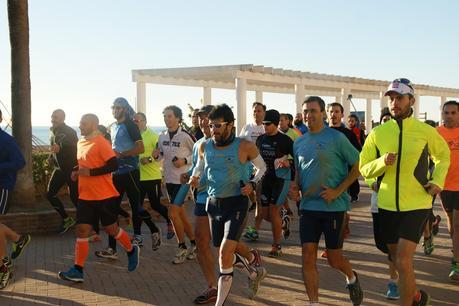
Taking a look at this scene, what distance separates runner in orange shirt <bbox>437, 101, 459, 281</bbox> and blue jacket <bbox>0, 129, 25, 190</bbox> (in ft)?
16.2

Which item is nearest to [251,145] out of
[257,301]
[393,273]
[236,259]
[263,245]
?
[236,259]

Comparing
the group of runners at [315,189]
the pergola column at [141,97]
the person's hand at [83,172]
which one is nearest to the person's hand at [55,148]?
the group of runners at [315,189]

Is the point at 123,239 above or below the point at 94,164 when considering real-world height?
below

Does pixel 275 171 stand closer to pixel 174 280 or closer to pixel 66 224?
pixel 174 280

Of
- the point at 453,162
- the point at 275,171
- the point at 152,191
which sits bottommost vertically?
the point at 152,191

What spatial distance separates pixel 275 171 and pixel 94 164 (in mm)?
2655

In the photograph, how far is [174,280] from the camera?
6.91 metres

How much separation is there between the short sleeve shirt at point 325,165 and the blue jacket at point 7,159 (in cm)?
320

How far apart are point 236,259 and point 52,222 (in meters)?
5.23

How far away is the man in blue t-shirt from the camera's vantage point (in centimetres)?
523

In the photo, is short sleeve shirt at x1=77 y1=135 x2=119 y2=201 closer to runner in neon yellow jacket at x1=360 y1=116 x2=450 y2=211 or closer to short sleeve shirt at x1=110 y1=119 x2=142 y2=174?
short sleeve shirt at x1=110 y1=119 x2=142 y2=174

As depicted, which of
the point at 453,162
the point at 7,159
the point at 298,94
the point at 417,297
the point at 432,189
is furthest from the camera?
the point at 298,94

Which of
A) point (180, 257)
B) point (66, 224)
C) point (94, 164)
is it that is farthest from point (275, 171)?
point (66, 224)

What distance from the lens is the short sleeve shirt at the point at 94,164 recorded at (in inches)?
271
